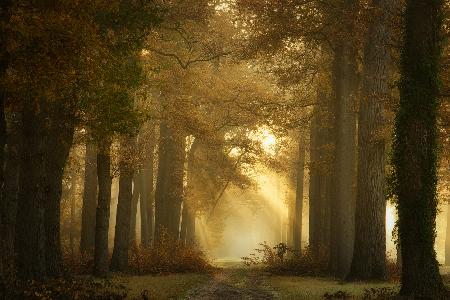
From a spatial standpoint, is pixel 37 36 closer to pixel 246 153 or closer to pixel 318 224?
pixel 318 224

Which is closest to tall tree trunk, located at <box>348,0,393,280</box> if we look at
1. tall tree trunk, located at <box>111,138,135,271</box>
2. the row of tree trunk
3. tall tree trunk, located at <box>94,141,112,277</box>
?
the row of tree trunk

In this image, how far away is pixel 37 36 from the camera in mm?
10539

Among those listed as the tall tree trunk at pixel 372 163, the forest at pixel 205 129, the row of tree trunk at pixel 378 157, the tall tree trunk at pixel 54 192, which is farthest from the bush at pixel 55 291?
the tall tree trunk at pixel 372 163

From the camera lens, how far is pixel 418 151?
39.2ft

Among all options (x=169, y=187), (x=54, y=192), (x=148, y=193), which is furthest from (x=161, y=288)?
(x=148, y=193)

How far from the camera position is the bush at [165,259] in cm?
2236

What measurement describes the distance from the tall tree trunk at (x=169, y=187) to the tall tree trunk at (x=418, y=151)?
1671cm

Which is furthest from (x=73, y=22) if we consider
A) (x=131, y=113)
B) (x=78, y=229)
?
(x=78, y=229)

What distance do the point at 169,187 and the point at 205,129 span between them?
594 cm

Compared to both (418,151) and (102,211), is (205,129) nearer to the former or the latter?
(102,211)

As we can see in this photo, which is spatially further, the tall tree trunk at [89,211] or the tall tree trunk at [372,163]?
the tall tree trunk at [89,211]

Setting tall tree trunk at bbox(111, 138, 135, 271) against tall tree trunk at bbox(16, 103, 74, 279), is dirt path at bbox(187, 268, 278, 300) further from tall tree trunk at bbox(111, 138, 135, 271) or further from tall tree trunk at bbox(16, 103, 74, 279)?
tall tree trunk at bbox(111, 138, 135, 271)

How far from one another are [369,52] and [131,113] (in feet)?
27.2

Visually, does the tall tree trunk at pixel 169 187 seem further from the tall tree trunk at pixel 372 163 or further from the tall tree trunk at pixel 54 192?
the tall tree trunk at pixel 54 192
